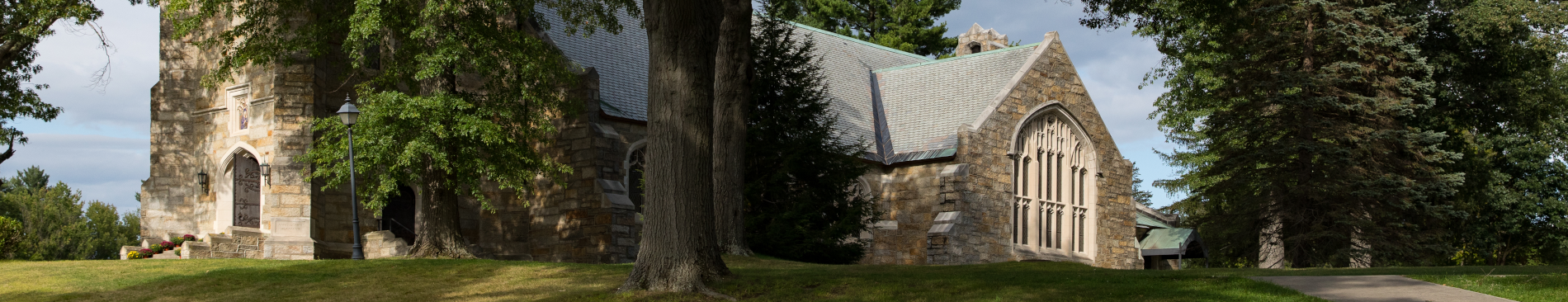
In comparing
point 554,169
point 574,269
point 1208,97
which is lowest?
point 574,269

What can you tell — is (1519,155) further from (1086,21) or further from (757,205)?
(757,205)

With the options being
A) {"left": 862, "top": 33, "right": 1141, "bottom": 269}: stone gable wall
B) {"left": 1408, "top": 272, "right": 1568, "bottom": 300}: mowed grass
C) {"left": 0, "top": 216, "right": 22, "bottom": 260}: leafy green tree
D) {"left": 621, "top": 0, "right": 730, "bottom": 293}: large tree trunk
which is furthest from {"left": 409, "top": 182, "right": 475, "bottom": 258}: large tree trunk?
{"left": 1408, "top": 272, "right": 1568, "bottom": 300}: mowed grass

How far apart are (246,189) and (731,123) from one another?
940 centimetres

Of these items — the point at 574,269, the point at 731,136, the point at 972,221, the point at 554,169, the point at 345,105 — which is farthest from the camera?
the point at 972,221

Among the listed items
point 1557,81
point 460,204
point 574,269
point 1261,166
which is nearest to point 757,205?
point 460,204

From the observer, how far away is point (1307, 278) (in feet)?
42.5

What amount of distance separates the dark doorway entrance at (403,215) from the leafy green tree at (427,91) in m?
2.53

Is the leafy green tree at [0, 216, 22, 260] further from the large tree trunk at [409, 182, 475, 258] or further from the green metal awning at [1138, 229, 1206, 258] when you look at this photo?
the green metal awning at [1138, 229, 1206, 258]

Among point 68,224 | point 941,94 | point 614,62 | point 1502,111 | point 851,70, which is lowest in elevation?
point 68,224

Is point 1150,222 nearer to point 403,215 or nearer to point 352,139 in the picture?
point 403,215

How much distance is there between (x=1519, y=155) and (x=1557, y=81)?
2.14 m

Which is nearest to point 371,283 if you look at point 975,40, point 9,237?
point 9,237

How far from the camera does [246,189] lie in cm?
2092

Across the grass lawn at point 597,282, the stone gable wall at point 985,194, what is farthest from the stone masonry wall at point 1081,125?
the grass lawn at point 597,282
